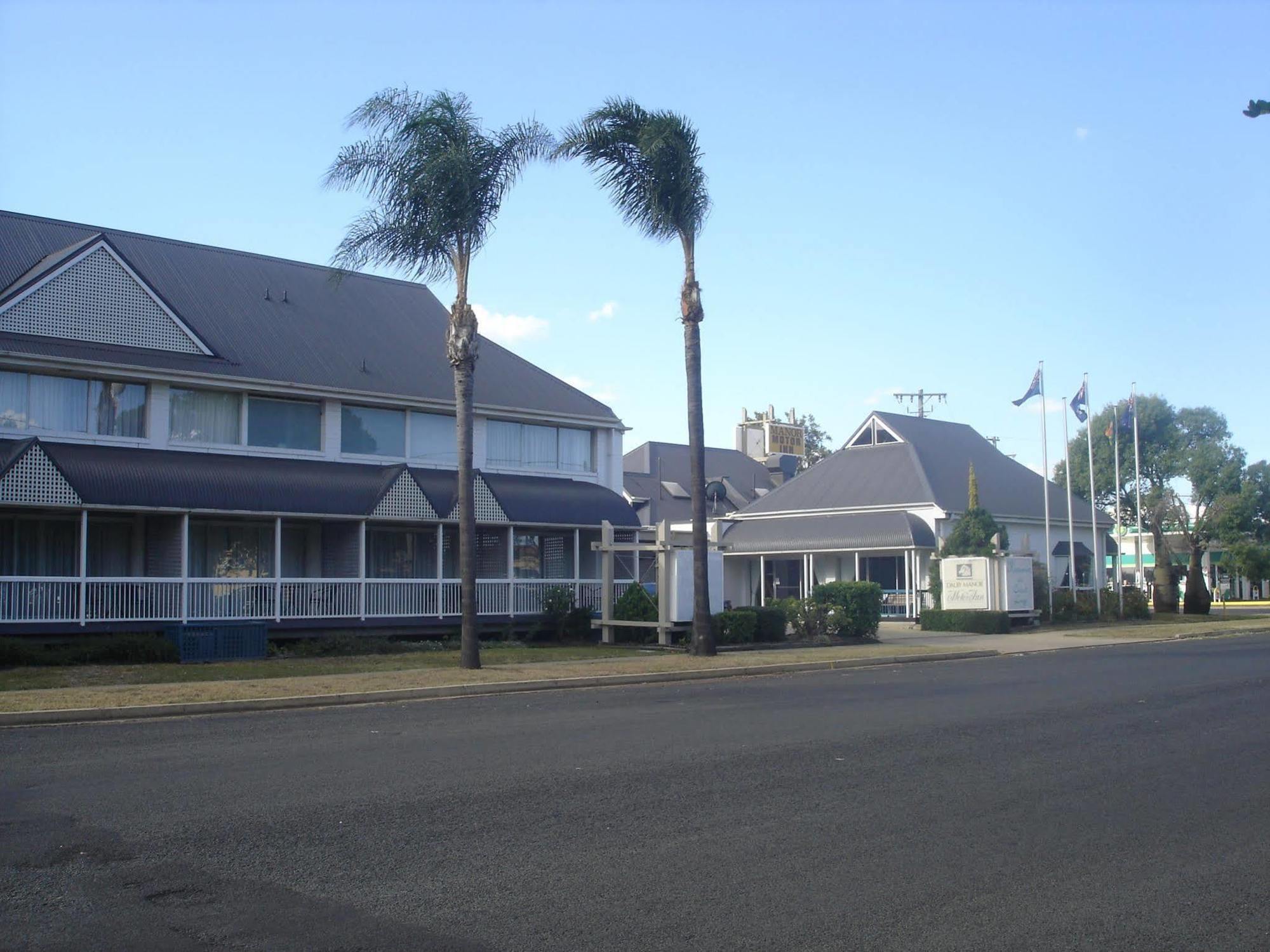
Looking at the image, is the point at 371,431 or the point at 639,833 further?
the point at 371,431

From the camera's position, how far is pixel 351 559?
28.5 m

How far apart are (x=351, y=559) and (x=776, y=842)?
21.9 m

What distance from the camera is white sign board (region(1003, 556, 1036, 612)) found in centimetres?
3725

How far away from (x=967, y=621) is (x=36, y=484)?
84.2 ft

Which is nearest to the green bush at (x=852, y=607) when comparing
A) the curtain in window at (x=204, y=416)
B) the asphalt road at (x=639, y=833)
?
the curtain in window at (x=204, y=416)

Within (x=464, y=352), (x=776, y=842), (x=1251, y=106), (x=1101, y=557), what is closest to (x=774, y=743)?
(x=776, y=842)

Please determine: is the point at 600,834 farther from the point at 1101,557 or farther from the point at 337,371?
the point at 1101,557

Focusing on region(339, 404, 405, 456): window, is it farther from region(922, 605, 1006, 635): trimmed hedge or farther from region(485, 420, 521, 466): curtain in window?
region(922, 605, 1006, 635): trimmed hedge

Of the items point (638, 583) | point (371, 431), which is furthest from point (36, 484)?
A: point (638, 583)

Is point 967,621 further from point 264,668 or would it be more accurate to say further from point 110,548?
point 110,548

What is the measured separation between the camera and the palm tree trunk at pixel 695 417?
25094 mm

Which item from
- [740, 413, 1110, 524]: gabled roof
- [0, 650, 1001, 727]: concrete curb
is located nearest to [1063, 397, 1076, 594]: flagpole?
[740, 413, 1110, 524]: gabled roof

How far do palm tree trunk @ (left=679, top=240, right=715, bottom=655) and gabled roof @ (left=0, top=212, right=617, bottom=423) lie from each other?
7269mm

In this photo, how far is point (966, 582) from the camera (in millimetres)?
37438
